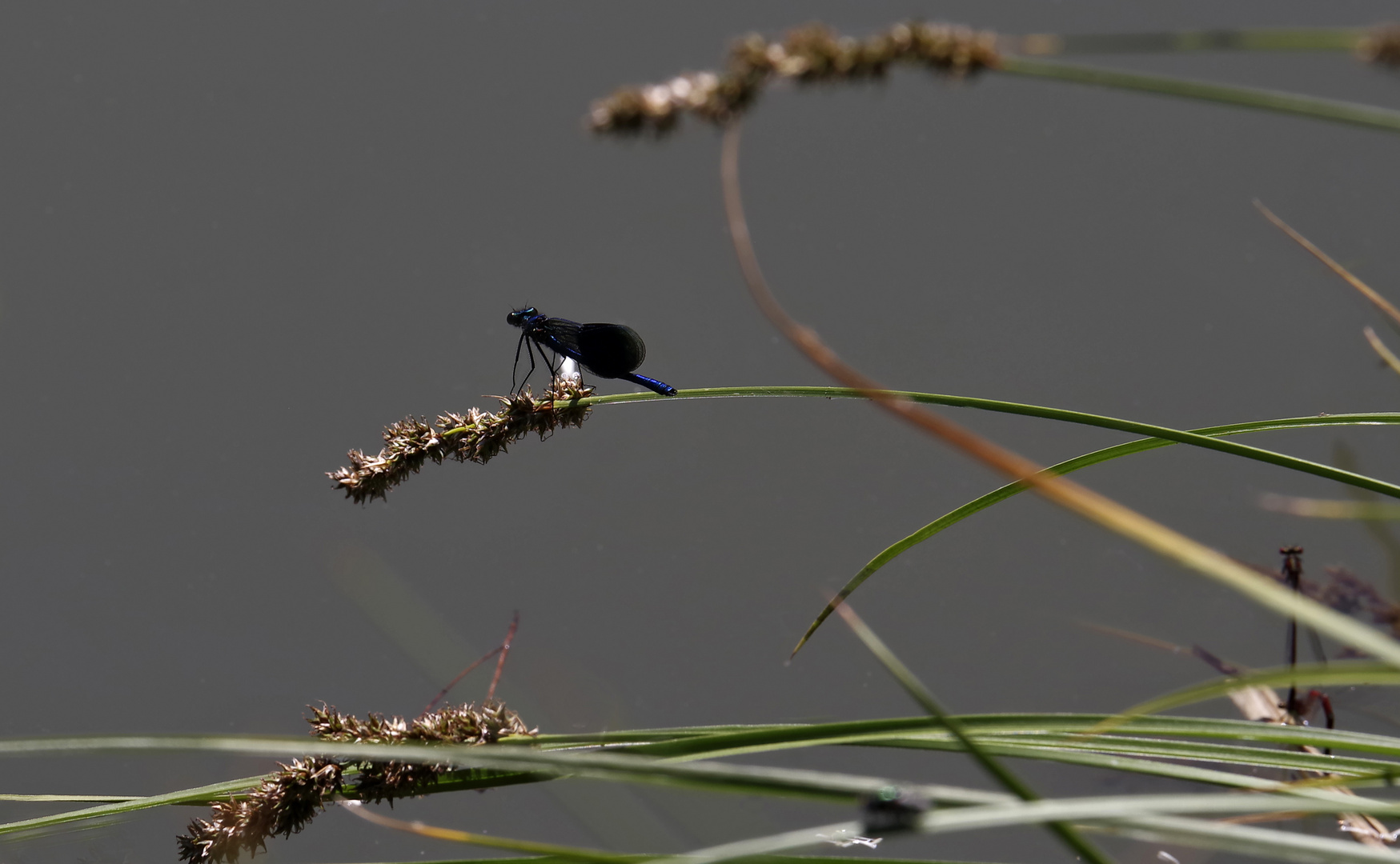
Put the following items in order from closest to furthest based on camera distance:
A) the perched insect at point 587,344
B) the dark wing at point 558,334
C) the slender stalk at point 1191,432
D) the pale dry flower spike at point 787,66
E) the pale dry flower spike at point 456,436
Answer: the pale dry flower spike at point 787,66 < the slender stalk at point 1191,432 < the pale dry flower spike at point 456,436 < the perched insect at point 587,344 < the dark wing at point 558,334

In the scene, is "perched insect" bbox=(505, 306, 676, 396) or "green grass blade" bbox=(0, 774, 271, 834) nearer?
"green grass blade" bbox=(0, 774, 271, 834)

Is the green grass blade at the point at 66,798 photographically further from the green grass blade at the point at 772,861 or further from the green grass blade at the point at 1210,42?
the green grass blade at the point at 1210,42

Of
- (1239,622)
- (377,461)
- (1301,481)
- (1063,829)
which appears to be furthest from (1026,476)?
(1301,481)

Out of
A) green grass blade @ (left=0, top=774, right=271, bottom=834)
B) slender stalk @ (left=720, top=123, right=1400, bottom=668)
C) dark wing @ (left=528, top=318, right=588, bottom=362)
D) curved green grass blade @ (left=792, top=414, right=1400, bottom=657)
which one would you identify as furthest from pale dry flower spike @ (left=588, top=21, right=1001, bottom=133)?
dark wing @ (left=528, top=318, right=588, bottom=362)

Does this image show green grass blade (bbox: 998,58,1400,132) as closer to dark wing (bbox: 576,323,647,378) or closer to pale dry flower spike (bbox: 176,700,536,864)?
pale dry flower spike (bbox: 176,700,536,864)

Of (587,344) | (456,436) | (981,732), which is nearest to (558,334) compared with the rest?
(587,344)

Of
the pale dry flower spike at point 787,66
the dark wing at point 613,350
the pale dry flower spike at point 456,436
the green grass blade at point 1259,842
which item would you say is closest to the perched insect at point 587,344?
the dark wing at point 613,350

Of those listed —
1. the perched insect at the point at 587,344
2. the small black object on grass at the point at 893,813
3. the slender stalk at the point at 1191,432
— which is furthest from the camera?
the perched insect at the point at 587,344
